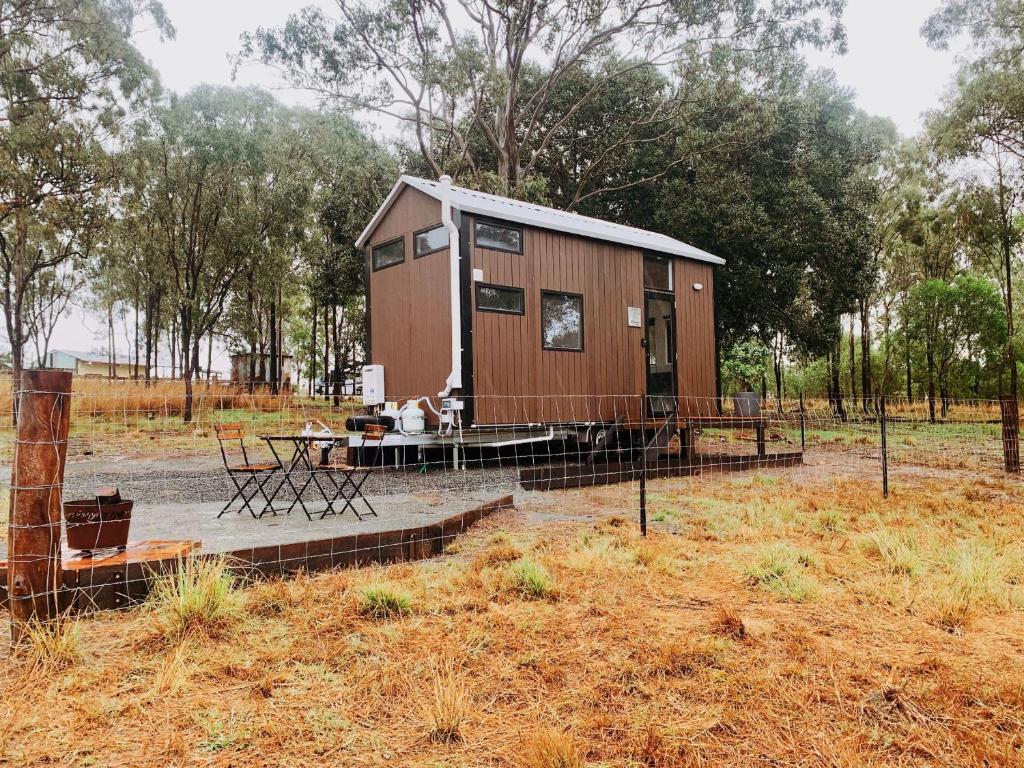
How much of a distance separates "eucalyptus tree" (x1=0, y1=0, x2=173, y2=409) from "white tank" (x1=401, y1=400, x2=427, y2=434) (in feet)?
29.6

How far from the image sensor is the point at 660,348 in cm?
1095

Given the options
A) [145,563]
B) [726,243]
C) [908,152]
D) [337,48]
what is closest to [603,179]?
[726,243]

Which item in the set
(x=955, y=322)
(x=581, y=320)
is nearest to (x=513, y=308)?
(x=581, y=320)

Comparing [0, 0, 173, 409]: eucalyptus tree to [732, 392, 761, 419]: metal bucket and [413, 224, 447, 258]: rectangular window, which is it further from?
[732, 392, 761, 419]: metal bucket

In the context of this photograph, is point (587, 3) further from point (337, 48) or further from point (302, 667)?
point (302, 667)

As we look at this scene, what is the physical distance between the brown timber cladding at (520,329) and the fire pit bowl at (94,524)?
200 inches

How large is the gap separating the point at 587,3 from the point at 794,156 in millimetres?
6272

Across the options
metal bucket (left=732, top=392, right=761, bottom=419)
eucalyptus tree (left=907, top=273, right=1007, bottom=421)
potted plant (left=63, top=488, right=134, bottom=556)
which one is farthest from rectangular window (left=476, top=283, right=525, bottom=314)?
eucalyptus tree (left=907, top=273, right=1007, bottom=421)

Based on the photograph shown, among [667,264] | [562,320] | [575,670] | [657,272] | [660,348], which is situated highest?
[667,264]

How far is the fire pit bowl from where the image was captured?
3.26 metres

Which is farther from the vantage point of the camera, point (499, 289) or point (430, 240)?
point (430, 240)

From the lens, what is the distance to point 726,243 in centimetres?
1562

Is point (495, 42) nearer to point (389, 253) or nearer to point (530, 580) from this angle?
point (389, 253)

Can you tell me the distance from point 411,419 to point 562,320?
2.48 metres
